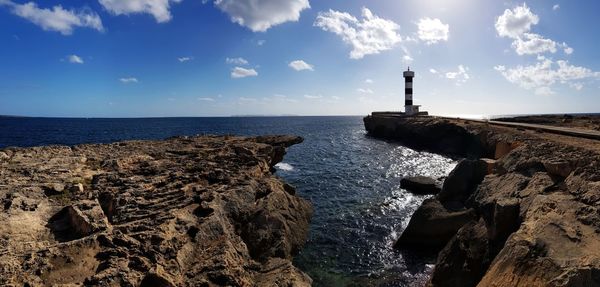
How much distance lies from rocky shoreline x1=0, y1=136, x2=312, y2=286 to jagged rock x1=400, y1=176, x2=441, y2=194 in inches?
421

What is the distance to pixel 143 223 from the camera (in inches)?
433

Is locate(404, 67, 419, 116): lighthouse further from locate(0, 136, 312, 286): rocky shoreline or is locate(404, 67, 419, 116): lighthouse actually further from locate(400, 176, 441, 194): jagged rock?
locate(0, 136, 312, 286): rocky shoreline

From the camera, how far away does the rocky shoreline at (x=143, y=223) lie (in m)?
8.59

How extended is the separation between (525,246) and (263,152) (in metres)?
19.8

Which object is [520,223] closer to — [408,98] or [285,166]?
[285,166]

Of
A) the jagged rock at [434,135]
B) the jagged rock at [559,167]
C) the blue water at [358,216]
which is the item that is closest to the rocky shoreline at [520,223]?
the jagged rock at [559,167]

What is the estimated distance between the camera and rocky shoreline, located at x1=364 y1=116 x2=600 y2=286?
7.02m

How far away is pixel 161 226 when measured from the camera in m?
10.8

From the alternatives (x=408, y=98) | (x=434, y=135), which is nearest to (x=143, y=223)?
(x=434, y=135)

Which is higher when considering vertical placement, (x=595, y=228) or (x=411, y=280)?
(x=595, y=228)

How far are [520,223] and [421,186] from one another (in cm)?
1716

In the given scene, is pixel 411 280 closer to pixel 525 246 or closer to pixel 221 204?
pixel 525 246

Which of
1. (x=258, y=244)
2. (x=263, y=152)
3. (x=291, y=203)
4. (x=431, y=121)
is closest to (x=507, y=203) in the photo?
(x=258, y=244)

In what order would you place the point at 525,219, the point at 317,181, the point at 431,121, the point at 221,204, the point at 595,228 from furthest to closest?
→ the point at 431,121 < the point at 317,181 < the point at 221,204 < the point at 525,219 < the point at 595,228
